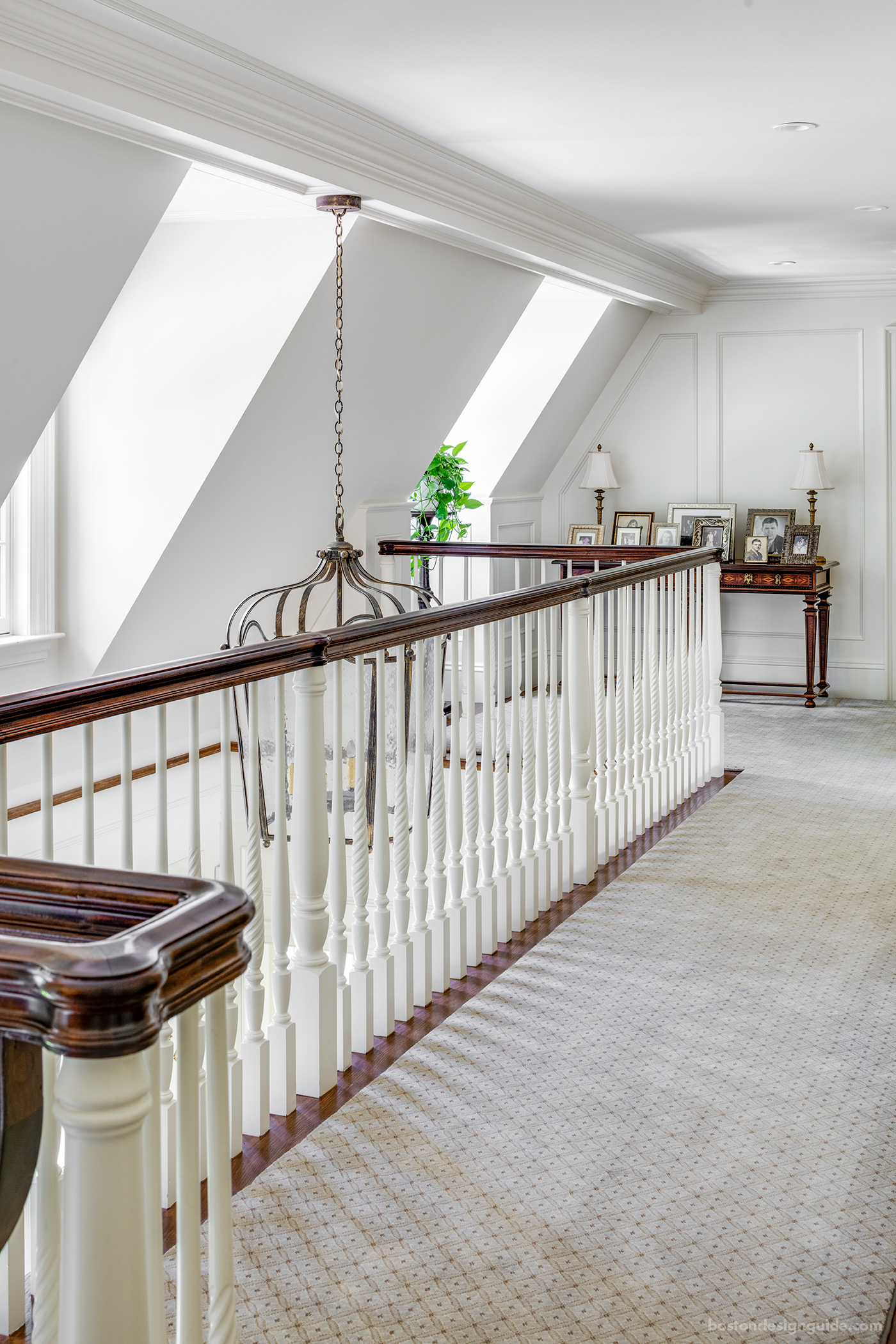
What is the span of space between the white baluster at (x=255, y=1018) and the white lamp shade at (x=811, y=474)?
550 cm

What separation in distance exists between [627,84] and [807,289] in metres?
4.20

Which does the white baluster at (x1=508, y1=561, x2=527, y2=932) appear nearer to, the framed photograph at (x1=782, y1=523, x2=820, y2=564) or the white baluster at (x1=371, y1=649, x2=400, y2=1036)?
the white baluster at (x1=371, y1=649, x2=400, y2=1036)

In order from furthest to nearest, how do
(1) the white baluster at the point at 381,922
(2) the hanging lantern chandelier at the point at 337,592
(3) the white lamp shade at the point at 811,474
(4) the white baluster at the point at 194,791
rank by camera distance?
1. (3) the white lamp shade at the point at 811,474
2. (2) the hanging lantern chandelier at the point at 337,592
3. (1) the white baluster at the point at 381,922
4. (4) the white baluster at the point at 194,791

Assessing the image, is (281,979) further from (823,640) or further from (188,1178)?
(823,640)

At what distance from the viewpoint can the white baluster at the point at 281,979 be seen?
2512 mm

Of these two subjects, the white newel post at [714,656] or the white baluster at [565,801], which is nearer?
the white baluster at [565,801]

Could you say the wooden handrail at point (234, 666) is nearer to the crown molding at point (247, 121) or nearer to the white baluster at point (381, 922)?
the white baluster at point (381, 922)

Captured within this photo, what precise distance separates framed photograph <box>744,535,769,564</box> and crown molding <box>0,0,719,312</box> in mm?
2620

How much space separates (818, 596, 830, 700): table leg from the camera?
738cm

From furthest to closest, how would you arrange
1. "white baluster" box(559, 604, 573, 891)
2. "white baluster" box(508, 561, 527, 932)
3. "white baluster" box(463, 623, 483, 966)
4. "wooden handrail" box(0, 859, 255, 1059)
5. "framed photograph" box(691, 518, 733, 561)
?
"framed photograph" box(691, 518, 733, 561) → "white baluster" box(559, 604, 573, 891) → "white baluster" box(508, 561, 527, 932) → "white baluster" box(463, 623, 483, 966) → "wooden handrail" box(0, 859, 255, 1059)

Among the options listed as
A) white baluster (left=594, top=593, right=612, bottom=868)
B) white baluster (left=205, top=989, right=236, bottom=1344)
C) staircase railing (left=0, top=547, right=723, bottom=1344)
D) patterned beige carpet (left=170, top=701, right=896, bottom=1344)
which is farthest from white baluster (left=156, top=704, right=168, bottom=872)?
white baluster (left=594, top=593, right=612, bottom=868)

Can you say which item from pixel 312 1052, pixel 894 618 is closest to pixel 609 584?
pixel 312 1052

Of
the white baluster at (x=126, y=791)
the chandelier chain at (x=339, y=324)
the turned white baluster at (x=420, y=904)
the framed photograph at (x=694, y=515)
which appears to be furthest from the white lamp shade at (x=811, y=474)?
the white baluster at (x=126, y=791)

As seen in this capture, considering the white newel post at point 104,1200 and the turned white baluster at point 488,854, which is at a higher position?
the white newel post at point 104,1200
